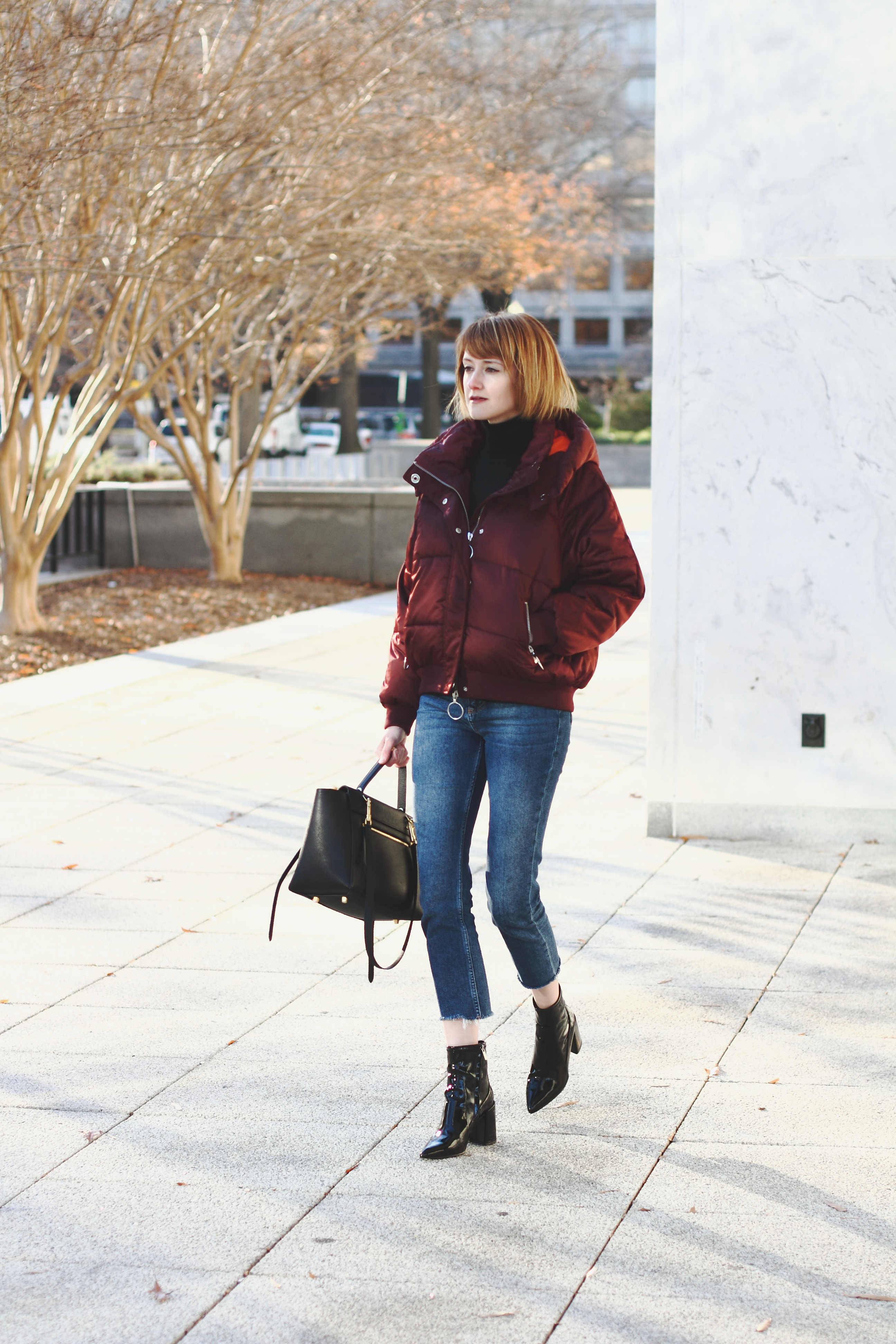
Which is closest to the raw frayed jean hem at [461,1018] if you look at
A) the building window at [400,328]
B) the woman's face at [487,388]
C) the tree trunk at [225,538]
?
the woman's face at [487,388]

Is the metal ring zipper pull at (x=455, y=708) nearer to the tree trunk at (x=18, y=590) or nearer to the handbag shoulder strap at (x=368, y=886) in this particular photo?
the handbag shoulder strap at (x=368, y=886)

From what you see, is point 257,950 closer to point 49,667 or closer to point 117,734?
point 117,734

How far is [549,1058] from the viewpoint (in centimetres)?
405

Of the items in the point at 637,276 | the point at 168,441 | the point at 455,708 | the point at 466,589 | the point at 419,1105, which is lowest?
the point at 419,1105

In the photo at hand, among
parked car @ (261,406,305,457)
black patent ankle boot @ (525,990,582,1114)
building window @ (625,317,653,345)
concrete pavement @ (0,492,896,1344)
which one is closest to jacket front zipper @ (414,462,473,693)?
black patent ankle boot @ (525,990,582,1114)

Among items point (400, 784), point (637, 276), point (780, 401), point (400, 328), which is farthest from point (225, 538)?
point (637, 276)

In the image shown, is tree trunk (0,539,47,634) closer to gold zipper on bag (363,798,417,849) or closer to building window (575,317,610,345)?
gold zipper on bag (363,798,417,849)

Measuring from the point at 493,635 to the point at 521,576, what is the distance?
0.15m

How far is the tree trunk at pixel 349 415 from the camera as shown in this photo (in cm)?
3341

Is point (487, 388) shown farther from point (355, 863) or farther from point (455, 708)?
point (355, 863)

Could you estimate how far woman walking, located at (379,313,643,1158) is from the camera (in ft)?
12.3

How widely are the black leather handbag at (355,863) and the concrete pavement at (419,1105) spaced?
1.83 feet

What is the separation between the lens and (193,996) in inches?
195

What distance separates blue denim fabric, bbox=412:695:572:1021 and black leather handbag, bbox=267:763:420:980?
67 millimetres
